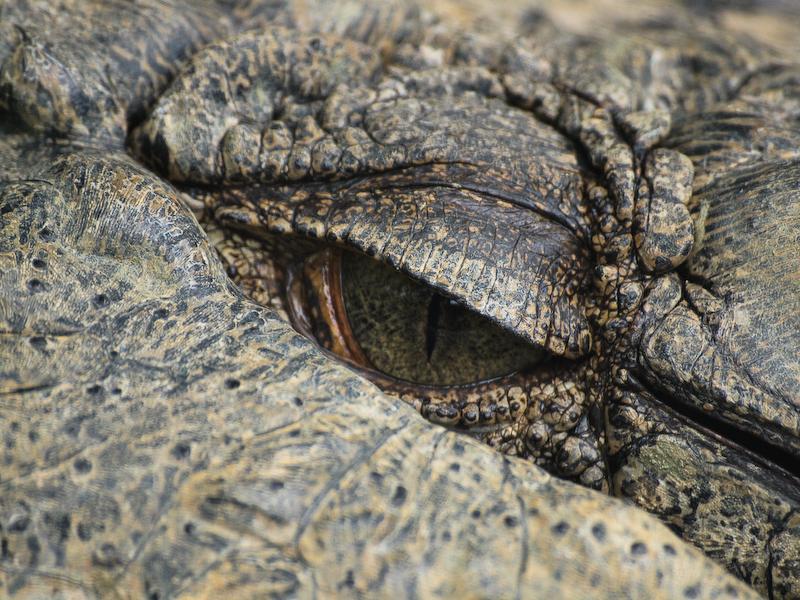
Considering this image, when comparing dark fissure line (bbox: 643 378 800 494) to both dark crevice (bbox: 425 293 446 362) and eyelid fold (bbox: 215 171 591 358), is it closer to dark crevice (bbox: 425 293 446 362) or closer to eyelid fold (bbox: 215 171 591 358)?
eyelid fold (bbox: 215 171 591 358)

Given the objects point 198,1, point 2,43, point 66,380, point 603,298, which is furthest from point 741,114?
point 2,43

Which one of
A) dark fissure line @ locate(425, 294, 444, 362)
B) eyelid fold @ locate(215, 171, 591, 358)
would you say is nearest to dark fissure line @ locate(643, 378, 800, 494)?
eyelid fold @ locate(215, 171, 591, 358)

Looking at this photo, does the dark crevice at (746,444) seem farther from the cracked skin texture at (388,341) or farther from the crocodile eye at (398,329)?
the crocodile eye at (398,329)

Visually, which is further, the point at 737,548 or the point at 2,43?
the point at 2,43

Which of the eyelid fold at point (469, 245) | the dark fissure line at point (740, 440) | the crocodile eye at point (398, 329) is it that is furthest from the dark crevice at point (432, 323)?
the dark fissure line at point (740, 440)

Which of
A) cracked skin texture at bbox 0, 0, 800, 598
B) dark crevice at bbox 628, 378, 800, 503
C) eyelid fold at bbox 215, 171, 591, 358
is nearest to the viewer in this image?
cracked skin texture at bbox 0, 0, 800, 598

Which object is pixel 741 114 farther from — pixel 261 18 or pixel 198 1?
pixel 198 1

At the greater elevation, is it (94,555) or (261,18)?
(261,18)
